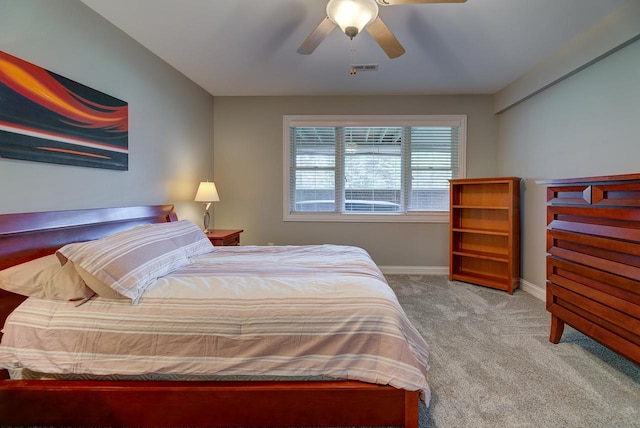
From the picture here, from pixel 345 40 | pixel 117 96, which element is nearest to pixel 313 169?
pixel 345 40

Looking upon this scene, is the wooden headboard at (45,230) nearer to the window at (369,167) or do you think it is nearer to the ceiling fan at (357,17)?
the ceiling fan at (357,17)

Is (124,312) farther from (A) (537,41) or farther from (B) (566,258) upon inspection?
(A) (537,41)

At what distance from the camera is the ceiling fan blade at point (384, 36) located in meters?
1.81

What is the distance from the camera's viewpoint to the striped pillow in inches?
53.3

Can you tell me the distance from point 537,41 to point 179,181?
379 cm

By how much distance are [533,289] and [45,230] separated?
14.5 ft

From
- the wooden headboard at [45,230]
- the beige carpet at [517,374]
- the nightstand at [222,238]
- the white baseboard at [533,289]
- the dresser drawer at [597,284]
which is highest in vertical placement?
the wooden headboard at [45,230]

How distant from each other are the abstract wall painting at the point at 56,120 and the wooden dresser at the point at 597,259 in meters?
3.35

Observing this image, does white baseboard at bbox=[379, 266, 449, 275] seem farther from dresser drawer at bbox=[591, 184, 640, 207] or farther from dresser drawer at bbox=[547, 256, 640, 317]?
dresser drawer at bbox=[591, 184, 640, 207]

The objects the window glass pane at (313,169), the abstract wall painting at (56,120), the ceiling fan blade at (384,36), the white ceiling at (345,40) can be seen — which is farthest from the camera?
the window glass pane at (313,169)

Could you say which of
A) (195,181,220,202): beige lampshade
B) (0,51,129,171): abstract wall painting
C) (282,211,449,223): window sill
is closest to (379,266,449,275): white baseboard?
(282,211,449,223): window sill

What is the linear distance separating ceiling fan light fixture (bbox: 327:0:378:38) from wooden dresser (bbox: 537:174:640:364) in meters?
1.67

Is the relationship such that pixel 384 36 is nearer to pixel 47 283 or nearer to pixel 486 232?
pixel 47 283

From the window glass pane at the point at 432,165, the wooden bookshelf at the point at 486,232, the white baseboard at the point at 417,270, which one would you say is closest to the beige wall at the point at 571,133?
the wooden bookshelf at the point at 486,232
